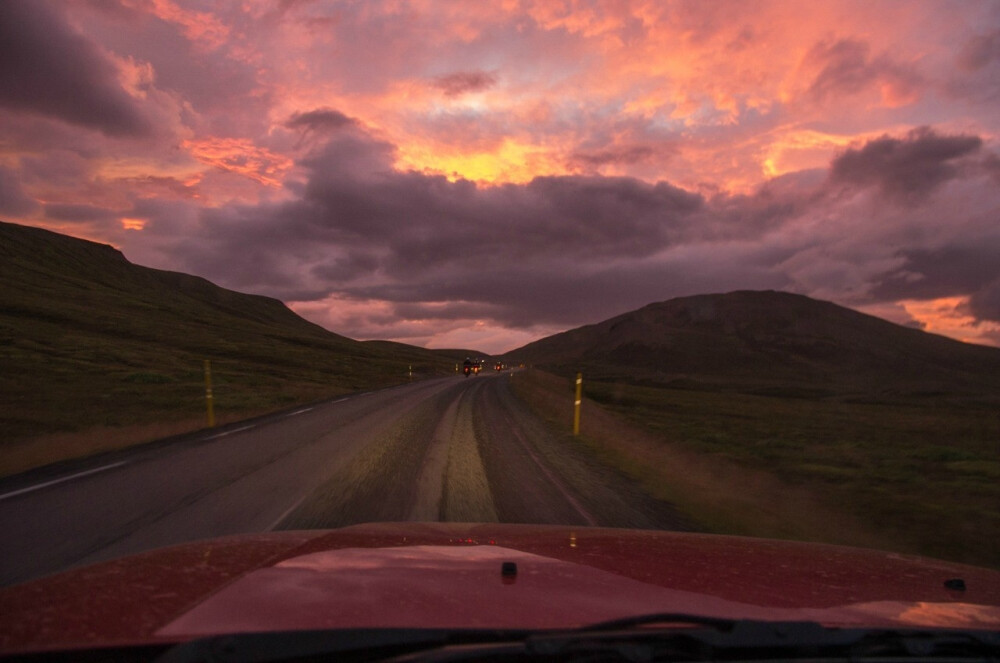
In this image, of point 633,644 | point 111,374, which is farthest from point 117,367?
point 633,644

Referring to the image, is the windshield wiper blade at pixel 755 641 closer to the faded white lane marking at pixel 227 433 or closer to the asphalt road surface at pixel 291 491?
the asphalt road surface at pixel 291 491

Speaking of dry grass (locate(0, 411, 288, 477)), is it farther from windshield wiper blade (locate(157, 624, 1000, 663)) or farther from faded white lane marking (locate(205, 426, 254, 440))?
windshield wiper blade (locate(157, 624, 1000, 663))

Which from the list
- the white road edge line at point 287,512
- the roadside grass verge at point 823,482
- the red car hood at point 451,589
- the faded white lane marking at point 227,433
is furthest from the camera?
the faded white lane marking at point 227,433

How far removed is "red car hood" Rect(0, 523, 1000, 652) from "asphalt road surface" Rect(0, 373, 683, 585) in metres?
2.99

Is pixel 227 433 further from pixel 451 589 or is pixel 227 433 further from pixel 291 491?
pixel 451 589

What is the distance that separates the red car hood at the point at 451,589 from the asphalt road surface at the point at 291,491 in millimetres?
2986

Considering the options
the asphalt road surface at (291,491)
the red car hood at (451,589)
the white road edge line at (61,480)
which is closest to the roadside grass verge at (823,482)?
the asphalt road surface at (291,491)

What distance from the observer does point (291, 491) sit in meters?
8.42

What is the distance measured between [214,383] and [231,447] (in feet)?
78.8

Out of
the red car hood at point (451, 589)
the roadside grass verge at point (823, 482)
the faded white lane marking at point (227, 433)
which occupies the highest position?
the red car hood at point (451, 589)

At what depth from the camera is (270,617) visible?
7.12ft

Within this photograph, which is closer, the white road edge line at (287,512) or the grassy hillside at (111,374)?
the white road edge line at (287,512)

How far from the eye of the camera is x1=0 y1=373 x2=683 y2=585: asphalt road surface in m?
6.40

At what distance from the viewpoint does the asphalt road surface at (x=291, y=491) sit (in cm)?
640
